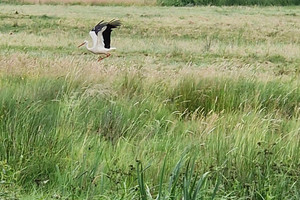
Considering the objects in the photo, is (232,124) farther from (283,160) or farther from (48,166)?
(48,166)

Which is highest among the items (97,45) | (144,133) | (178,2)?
(97,45)

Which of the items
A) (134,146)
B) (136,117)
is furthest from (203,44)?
(134,146)

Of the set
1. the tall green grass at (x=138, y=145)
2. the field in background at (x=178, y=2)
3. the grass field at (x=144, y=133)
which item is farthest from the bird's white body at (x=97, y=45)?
the field in background at (x=178, y=2)

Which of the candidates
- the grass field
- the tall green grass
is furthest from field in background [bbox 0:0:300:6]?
the tall green grass

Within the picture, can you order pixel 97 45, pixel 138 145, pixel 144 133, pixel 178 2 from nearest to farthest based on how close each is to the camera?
pixel 138 145 < pixel 144 133 < pixel 97 45 < pixel 178 2

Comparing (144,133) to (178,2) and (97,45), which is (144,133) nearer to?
(97,45)

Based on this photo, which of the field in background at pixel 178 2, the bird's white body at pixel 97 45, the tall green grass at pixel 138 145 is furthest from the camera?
the field in background at pixel 178 2

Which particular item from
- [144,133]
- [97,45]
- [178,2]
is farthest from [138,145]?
[178,2]

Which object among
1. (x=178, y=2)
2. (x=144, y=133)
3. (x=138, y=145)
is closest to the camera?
(x=138, y=145)

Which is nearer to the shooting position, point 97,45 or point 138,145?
point 138,145

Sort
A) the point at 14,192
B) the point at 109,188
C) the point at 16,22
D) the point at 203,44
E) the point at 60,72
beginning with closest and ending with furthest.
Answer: the point at 14,192
the point at 109,188
the point at 60,72
the point at 203,44
the point at 16,22

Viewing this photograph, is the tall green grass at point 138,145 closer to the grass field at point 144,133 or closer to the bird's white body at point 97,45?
the grass field at point 144,133

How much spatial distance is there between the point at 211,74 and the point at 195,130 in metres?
2.21

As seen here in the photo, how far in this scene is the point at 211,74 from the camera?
766 cm
